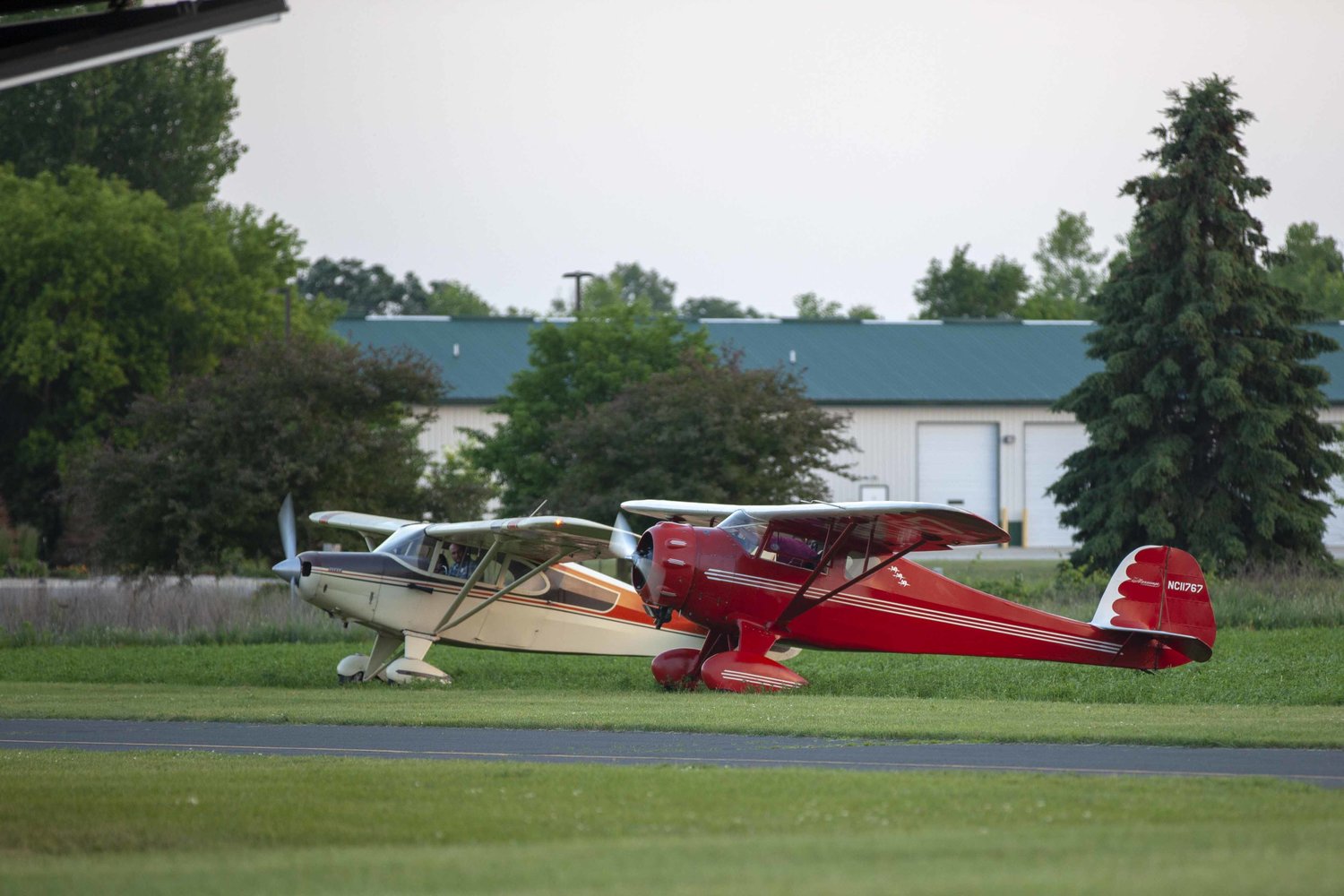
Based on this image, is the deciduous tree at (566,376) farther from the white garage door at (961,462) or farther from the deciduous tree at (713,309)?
the deciduous tree at (713,309)

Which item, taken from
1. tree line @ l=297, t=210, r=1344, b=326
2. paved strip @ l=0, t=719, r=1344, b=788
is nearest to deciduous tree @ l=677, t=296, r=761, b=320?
tree line @ l=297, t=210, r=1344, b=326

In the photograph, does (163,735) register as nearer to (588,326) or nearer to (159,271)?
(588,326)

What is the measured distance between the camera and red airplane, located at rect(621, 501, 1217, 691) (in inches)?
752

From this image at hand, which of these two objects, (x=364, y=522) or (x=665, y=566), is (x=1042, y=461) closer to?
(x=364, y=522)

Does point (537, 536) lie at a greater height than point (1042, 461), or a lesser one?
lesser

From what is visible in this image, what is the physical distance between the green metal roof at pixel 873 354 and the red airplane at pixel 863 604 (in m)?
44.4

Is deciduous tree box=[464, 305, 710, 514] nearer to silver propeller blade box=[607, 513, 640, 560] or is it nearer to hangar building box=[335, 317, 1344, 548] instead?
hangar building box=[335, 317, 1344, 548]

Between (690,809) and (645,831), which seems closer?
(645,831)

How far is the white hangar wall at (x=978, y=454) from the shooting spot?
6531 cm

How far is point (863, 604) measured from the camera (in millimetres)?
19531

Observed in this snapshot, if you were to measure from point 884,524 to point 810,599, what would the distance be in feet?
4.93

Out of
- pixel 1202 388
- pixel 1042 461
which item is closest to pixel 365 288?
pixel 1042 461

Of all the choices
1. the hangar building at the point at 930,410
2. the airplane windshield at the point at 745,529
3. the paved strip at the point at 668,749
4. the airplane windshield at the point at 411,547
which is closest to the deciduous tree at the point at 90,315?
the hangar building at the point at 930,410

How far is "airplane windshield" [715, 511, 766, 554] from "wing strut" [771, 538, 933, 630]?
79 centimetres
